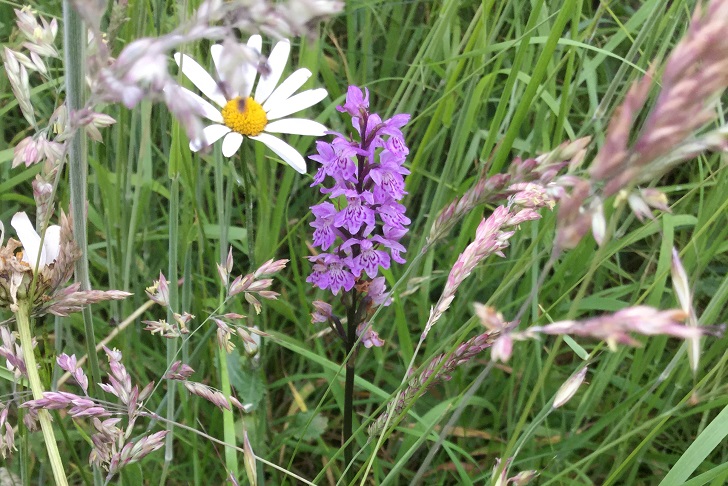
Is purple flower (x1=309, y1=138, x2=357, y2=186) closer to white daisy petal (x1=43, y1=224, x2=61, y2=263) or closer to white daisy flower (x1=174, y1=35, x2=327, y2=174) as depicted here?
white daisy flower (x1=174, y1=35, x2=327, y2=174)

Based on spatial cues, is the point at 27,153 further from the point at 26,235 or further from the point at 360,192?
the point at 360,192

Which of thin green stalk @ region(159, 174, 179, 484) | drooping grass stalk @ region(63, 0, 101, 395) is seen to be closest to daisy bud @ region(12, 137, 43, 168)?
drooping grass stalk @ region(63, 0, 101, 395)

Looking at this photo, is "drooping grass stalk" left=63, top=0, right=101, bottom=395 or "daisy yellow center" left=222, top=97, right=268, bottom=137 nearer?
"drooping grass stalk" left=63, top=0, right=101, bottom=395

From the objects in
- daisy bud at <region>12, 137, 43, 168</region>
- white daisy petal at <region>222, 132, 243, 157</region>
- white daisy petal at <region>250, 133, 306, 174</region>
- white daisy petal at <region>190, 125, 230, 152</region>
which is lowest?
white daisy petal at <region>250, 133, 306, 174</region>

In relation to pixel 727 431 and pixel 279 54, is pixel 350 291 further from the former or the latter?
pixel 727 431

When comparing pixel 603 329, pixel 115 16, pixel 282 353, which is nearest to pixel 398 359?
pixel 282 353

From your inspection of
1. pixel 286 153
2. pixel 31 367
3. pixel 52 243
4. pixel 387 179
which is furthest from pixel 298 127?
pixel 31 367

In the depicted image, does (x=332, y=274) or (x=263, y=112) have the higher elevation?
(x=263, y=112)
